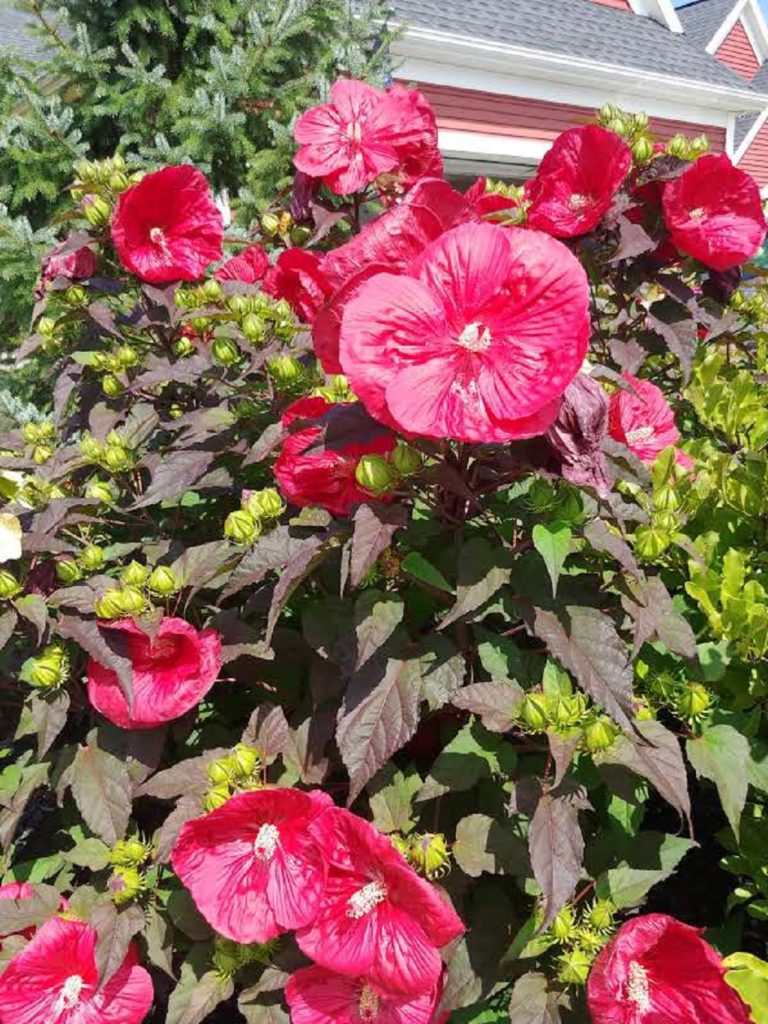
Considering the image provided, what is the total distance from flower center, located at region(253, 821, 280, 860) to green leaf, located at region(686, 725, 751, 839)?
565 millimetres

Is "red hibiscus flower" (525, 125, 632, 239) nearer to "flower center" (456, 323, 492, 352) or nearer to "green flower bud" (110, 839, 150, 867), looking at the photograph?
"flower center" (456, 323, 492, 352)

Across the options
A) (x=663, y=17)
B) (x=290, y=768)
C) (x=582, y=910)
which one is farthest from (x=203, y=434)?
(x=663, y=17)

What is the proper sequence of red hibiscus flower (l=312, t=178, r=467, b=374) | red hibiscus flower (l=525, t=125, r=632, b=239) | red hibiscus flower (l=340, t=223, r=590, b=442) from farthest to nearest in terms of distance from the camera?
red hibiscus flower (l=525, t=125, r=632, b=239) → red hibiscus flower (l=312, t=178, r=467, b=374) → red hibiscus flower (l=340, t=223, r=590, b=442)

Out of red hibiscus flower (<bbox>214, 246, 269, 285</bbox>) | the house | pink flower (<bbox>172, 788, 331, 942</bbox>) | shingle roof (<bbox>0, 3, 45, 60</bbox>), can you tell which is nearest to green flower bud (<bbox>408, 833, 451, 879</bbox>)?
pink flower (<bbox>172, 788, 331, 942</bbox>)

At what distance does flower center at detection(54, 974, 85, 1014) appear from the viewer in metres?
1.18

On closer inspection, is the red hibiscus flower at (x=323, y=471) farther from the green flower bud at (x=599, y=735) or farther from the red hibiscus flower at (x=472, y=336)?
the green flower bud at (x=599, y=735)

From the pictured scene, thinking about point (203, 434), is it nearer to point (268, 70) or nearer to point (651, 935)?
point (651, 935)

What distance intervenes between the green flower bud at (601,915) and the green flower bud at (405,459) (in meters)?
0.63

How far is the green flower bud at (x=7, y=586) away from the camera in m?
1.26

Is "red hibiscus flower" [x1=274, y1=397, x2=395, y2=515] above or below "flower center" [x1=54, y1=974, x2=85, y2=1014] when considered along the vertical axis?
above

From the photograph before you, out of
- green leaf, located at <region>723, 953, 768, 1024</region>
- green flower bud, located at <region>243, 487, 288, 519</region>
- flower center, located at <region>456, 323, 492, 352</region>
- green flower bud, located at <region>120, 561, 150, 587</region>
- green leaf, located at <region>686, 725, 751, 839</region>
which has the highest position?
flower center, located at <region>456, 323, 492, 352</region>

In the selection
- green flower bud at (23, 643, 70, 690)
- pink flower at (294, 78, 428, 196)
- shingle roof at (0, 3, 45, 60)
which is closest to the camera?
green flower bud at (23, 643, 70, 690)

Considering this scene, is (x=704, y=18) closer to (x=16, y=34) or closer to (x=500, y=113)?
(x=500, y=113)

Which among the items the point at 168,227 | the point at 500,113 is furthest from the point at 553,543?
the point at 500,113
